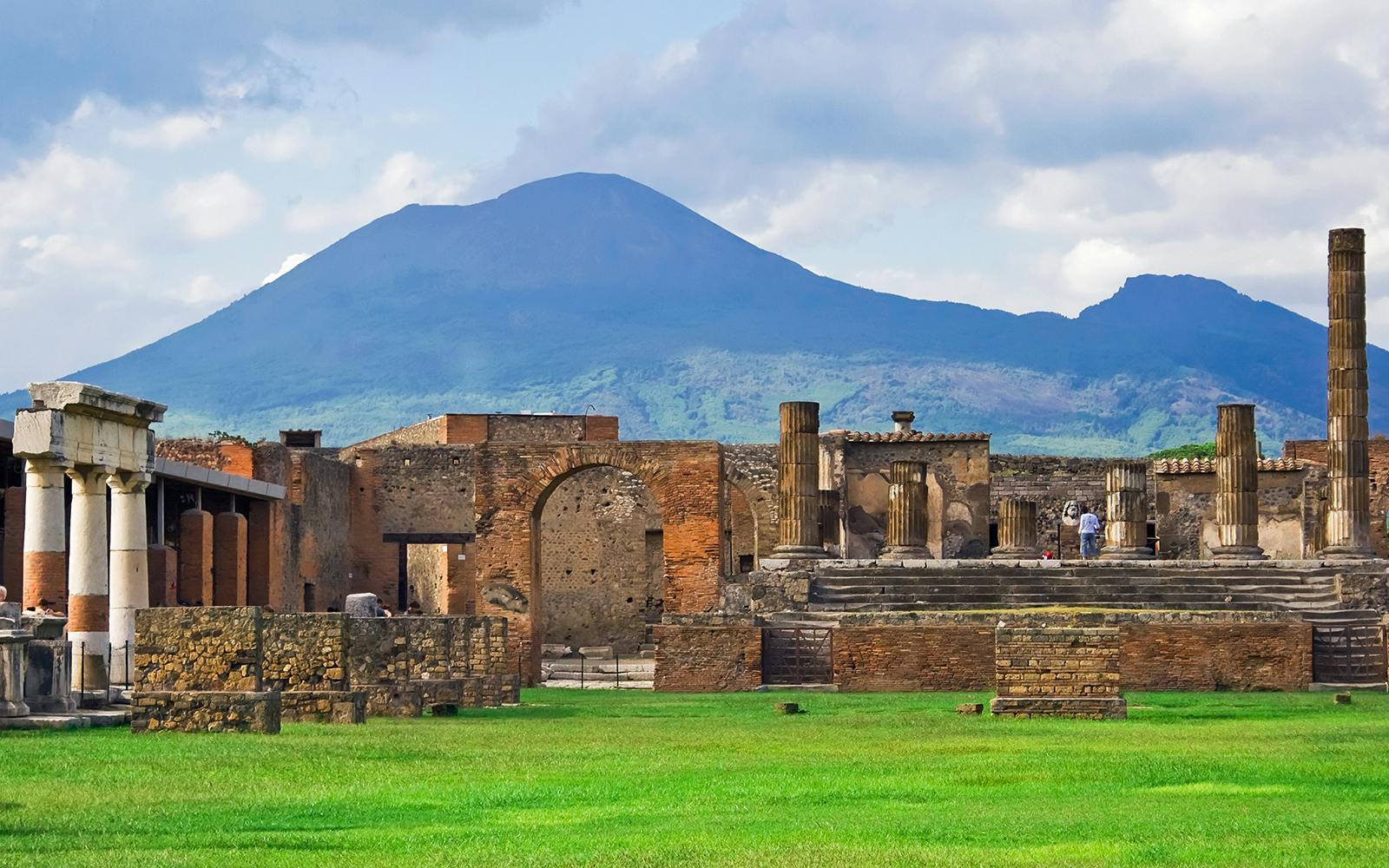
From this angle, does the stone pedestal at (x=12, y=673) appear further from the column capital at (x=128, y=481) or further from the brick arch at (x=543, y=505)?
the brick arch at (x=543, y=505)

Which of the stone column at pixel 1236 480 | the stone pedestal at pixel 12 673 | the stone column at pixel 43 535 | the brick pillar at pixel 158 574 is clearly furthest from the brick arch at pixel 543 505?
the stone pedestal at pixel 12 673

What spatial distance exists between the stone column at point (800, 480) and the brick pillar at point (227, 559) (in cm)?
951

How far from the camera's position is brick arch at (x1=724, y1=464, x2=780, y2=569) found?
173 feet

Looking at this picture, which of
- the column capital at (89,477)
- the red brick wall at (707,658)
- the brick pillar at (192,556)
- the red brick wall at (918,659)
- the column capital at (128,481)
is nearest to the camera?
the column capital at (89,477)

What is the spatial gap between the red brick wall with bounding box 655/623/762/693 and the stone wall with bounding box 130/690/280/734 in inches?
476

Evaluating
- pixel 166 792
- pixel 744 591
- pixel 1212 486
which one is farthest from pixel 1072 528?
pixel 166 792

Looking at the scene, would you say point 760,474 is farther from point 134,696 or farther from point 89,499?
point 134,696

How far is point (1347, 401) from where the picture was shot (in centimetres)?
3669

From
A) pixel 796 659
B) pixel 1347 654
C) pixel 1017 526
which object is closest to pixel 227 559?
pixel 796 659

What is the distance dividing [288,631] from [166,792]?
8083mm

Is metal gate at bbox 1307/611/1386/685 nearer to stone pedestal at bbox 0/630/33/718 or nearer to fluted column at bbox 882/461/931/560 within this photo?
fluted column at bbox 882/461/931/560

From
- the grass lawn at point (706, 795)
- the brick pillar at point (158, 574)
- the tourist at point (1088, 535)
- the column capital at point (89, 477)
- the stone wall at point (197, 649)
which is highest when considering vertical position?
the column capital at point (89, 477)

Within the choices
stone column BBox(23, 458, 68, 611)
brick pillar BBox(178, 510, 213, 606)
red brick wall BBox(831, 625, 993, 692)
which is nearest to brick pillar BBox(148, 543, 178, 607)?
brick pillar BBox(178, 510, 213, 606)

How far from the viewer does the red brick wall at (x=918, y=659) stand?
29.2 metres
